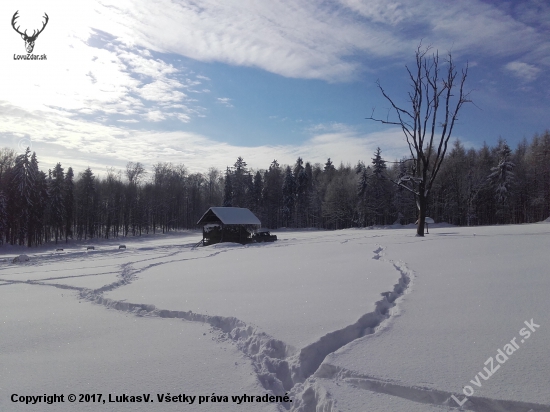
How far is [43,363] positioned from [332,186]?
206 feet

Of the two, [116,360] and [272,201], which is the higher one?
[272,201]

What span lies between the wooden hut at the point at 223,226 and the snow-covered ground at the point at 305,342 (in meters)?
27.2

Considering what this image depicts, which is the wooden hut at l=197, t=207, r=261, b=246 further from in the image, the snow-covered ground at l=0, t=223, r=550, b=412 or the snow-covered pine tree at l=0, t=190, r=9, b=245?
the snow-covered ground at l=0, t=223, r=550, b=412

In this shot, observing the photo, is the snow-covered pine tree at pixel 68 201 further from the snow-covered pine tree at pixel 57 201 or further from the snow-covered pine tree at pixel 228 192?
the snow-covered pine tree at pixel 228 192

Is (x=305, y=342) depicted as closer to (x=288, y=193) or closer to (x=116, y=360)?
(x=116, y=360)

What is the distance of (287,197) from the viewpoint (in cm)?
7175

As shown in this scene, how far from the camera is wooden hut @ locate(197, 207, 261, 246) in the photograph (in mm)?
37484

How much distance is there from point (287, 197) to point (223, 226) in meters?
35.8

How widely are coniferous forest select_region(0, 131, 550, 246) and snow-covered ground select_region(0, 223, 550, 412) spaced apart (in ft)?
106

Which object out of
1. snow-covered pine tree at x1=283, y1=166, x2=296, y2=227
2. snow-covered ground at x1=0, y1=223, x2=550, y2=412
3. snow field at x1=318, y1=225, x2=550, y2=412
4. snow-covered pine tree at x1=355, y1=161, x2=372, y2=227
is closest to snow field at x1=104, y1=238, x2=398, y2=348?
snow-covered ground at x1=0, y1=223, x2=550, y2=412

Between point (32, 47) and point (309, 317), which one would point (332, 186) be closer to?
point (32, 47)

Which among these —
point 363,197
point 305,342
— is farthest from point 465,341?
point 363,197

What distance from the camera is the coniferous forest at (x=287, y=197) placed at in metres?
47.6

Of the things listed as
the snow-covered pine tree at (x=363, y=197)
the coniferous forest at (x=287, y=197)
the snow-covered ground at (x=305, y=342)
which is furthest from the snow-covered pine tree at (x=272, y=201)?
the snow-covered ground at (x=305, y=342)
